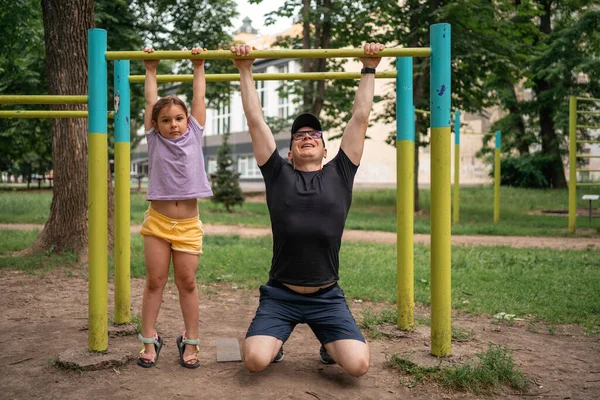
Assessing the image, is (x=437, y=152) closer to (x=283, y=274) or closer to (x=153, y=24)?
(x=283, y=274)

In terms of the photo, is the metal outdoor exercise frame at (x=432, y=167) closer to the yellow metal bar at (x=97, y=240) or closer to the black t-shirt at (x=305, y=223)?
the yellow metal bar at (x=97, y=240)

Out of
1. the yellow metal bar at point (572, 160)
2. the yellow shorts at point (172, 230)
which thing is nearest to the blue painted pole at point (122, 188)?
the yellow shorts at point (172, 230)

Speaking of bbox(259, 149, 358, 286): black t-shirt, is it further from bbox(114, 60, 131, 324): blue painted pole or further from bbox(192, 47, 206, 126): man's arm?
bbox(114, 60, 131, 324): blue painted pole

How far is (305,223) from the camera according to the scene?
10.6ft

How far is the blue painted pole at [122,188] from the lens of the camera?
3.75 meters

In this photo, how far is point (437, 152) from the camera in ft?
10.8

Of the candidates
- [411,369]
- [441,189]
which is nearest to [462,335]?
[411,369]

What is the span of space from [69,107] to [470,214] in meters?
11.7

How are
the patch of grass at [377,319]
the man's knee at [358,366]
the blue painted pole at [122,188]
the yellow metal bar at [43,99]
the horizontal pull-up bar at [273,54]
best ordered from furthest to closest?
the patch of grass at [377,319], the blue painted pole at [122,188], the yellow metal bar at [43,99], the horizontal pull-up bar at [273,54], the man's knee at [358,366]

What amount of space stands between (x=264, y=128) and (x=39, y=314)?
2.38m

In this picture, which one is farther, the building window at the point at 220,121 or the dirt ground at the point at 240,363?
the building window at the point at 220,121

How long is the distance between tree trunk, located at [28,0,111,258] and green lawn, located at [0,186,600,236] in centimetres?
637

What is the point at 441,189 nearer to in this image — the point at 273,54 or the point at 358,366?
the point at 358,366

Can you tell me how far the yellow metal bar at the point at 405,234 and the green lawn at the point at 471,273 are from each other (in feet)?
3.52
